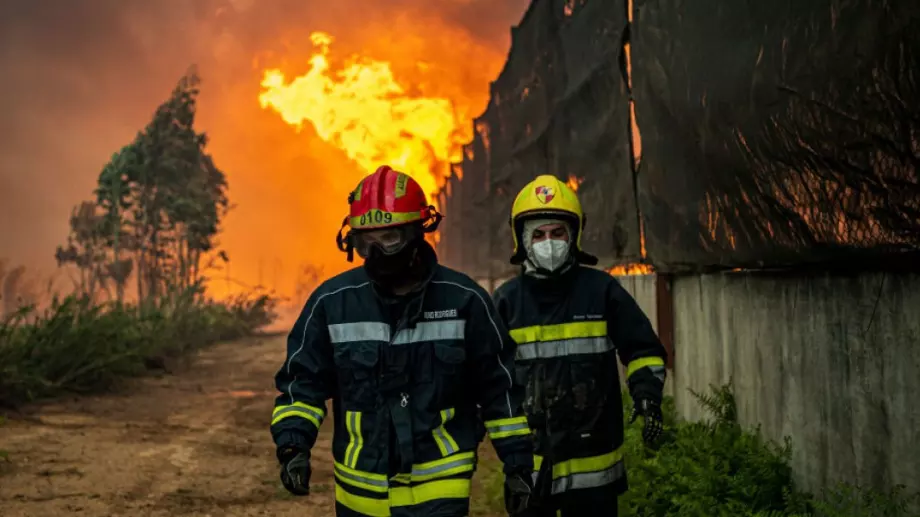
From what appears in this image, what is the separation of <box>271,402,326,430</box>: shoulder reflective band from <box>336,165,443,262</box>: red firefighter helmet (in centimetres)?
60

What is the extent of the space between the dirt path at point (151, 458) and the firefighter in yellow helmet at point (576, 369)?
2.52m

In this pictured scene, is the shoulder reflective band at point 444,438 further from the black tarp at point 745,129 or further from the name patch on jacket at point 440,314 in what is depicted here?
the black tarp at point 745,129

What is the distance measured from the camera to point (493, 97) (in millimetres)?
13875

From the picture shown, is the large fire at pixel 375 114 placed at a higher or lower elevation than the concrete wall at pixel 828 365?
higher

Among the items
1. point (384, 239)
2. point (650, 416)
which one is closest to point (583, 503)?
point (650, 416)

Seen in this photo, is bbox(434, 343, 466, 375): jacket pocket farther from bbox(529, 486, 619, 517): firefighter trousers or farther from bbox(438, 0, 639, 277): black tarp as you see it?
bbox(438, 0, 639, 277): black tarp

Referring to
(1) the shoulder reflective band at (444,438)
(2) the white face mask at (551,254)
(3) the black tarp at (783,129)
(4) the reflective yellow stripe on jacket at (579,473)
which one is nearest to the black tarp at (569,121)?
(3) the black tarp at (783,129)

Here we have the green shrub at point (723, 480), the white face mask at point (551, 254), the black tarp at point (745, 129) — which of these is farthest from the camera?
the white face mask at point (551, 254)

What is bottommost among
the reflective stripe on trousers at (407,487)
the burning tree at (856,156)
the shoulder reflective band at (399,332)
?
the reflective stripe on trousers at (407,487)

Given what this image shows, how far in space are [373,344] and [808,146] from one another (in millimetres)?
1984

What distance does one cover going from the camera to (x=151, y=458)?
7.32 metres

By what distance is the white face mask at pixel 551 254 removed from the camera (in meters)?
4.02

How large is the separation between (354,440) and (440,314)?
0.56 meters

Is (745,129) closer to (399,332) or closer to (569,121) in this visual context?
(399,332)
